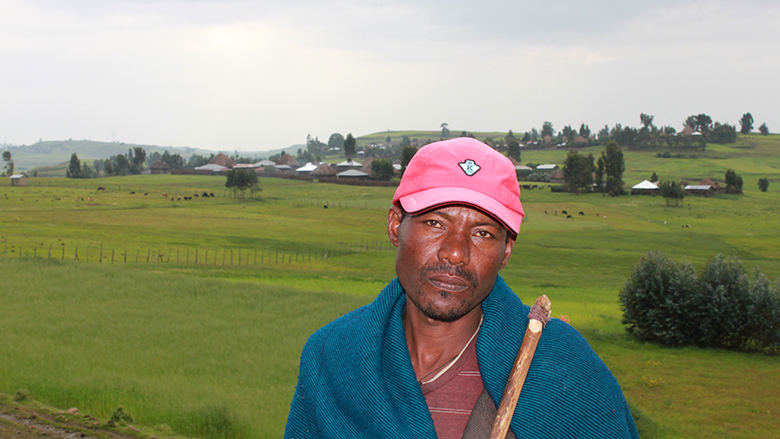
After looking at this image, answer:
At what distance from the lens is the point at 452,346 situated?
2.60 meters

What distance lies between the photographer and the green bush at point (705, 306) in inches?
868

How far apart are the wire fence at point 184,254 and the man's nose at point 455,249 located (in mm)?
38360

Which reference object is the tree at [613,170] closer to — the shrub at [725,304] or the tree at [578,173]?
the tree at [578,173]

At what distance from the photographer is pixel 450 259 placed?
8.29 feet

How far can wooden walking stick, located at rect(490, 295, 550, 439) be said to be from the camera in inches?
88.8

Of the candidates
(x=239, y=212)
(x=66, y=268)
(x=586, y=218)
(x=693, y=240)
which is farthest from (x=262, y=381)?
(x=586, y=218)

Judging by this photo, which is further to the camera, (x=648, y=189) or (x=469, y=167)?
(x=648, y=189)

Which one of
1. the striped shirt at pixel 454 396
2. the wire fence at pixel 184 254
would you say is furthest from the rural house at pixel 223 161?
the striped shirt at pixel 454 396

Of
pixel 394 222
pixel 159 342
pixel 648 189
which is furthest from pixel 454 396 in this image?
pixel 648 189

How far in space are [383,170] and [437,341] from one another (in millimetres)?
130969

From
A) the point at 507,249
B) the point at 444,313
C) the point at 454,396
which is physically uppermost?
the point at 507,249

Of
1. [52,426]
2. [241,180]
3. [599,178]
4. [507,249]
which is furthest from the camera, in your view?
[599,178]

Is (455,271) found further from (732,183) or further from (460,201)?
(732,183)

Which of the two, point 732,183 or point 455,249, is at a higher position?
point 732,183
